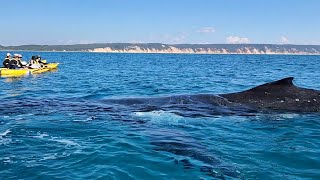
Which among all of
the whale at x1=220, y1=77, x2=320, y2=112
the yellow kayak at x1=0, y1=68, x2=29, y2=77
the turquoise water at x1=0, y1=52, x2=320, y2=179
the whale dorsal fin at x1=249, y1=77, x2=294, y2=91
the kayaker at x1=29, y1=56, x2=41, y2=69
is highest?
the whale dorsal fin at x1=249, y1=77, x2=294, y2=91

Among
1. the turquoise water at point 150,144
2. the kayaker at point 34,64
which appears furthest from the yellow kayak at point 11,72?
the turquoise water at point 150,144

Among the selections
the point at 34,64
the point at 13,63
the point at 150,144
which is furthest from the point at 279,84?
the point at 34,64

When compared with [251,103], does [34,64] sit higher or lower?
lower

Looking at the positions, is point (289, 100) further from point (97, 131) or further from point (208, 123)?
point (97, 131)

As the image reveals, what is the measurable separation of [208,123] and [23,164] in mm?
7132

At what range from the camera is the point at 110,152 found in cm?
1088

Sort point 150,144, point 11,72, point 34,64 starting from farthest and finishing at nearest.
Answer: point 34,64 < point 11,72 < point 150,144

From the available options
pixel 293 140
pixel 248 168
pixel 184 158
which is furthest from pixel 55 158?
pixel 293 140

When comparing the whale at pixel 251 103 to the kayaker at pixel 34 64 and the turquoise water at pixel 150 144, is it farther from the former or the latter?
the kayaker at pixel 34 64

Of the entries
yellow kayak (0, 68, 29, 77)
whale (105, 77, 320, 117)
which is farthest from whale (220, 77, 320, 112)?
yellow kayak (0, 68, 29, 77)

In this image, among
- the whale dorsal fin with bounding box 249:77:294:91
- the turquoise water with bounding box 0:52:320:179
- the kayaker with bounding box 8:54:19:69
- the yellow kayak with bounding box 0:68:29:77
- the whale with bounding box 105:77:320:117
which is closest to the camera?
the turquoise water with bounding box 0:52:320:179

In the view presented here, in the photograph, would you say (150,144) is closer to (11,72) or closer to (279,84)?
(279,84)

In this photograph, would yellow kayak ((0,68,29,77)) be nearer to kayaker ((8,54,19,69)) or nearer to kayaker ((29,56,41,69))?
kayaker ((8,54,19,69))

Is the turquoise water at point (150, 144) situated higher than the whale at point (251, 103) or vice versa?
the whale at point (251, 103)
